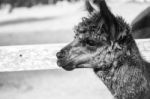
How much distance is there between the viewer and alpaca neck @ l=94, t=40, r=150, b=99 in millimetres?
3201

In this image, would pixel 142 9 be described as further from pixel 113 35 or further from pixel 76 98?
pixel 113 35

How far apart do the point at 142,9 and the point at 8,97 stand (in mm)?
2471

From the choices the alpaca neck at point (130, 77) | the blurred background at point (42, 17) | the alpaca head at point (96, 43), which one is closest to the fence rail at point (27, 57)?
the alpaca head at point (96, 43)

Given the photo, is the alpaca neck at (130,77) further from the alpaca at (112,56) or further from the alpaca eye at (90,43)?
the alpaca eye at (90,43)

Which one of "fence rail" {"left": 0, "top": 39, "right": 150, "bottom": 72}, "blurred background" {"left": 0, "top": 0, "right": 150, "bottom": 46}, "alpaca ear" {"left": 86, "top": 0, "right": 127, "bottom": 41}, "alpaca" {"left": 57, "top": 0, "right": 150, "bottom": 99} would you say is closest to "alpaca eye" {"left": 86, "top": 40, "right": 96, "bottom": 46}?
"alpaca" {"left": 57, "top": 0, "right": 150, "bottom": 99}

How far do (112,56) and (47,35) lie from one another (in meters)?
2.47

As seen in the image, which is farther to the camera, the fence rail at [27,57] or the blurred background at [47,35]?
the blurred background at [47,35]

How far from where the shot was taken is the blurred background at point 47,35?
5047 mm

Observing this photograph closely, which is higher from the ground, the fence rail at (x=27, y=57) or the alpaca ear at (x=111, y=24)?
the alpaca ear at (x=111, y=24)

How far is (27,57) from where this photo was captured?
4.00m

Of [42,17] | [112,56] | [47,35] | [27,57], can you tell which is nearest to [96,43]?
[112,56]

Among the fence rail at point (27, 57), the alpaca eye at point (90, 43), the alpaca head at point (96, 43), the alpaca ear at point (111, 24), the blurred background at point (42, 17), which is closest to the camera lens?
the alpaca ear at point (111, 24)

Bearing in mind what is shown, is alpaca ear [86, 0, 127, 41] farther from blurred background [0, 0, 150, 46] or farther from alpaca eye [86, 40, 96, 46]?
blurred background [0, 0, 150, 46]

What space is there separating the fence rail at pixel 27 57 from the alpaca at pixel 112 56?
71cm
